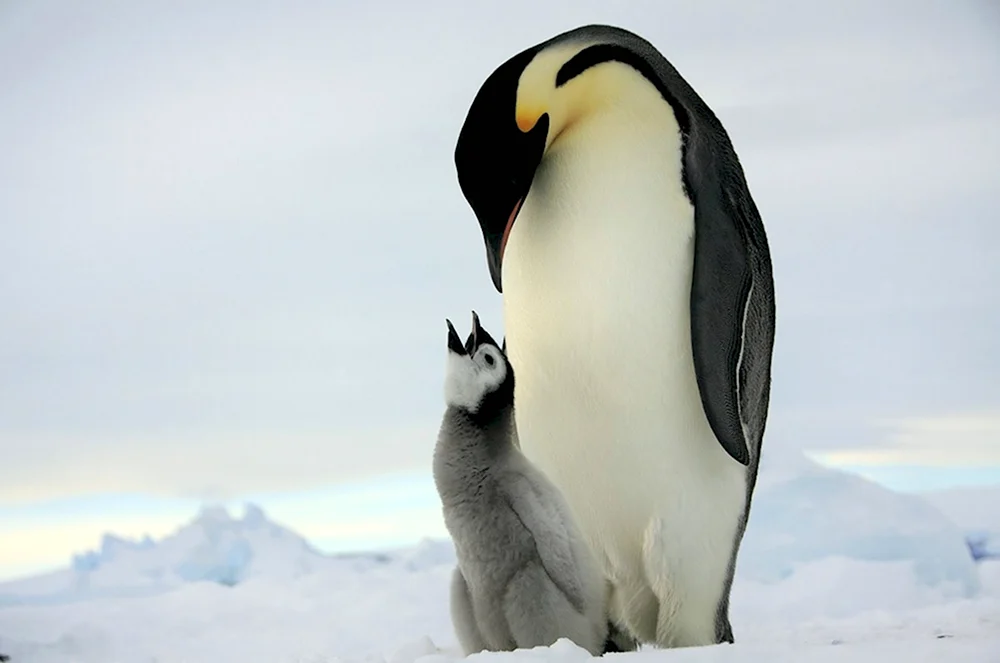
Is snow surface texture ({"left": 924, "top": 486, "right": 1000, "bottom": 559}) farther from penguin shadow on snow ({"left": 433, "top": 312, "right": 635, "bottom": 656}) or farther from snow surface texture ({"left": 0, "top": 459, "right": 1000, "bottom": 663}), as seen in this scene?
penguin shadow on snow ({"left": 433, "top": 312, "right": 635, "bottom": 656})

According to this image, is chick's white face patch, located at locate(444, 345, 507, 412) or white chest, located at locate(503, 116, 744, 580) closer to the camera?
chick's white face patch, located at locate(444, 345, 507, 412)

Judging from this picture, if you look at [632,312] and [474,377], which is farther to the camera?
[632,312]

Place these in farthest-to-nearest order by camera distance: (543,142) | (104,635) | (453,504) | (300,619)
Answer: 1. (300,619)
2. (104,635)
3. (543,142)
4. (453,504)

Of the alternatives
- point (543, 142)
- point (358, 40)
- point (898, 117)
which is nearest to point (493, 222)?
point (543, 142)

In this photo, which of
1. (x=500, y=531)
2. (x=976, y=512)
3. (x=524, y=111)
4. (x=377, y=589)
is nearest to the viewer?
(x=500, y=531)

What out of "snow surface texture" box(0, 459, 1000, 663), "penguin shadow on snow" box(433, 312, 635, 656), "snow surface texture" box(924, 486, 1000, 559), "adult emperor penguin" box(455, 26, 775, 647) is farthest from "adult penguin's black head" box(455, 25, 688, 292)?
"snow surface texture" box(924, 486, 1000, 559)

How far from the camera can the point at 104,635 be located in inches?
79.4

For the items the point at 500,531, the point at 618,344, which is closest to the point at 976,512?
the point at 618,344

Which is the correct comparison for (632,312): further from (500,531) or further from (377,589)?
(377,589)

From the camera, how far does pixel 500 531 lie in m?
1.48

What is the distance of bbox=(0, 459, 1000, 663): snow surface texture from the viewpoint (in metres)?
1.96

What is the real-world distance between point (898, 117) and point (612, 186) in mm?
492

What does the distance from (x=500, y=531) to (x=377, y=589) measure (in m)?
0.93

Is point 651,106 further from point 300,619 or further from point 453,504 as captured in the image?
point 300,619
